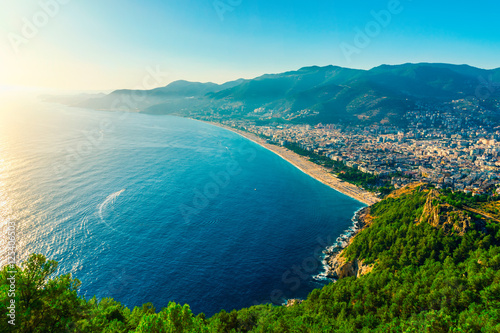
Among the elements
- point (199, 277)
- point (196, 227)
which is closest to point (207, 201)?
point (196, 227)

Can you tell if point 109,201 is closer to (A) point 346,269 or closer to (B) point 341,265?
(B) point 341,265

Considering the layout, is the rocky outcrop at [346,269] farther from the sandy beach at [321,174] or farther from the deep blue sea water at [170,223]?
the sandy beach at [321,174]

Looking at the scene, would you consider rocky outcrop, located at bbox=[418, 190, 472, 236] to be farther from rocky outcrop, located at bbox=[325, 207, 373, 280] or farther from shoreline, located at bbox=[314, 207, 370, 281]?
shoreline, located at bbox=[314, 207, 370, 281]

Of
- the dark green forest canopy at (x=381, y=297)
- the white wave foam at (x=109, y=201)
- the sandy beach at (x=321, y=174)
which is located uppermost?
the dark green forest canopy at (x=381, y=297)

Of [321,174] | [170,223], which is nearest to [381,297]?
[170,223]

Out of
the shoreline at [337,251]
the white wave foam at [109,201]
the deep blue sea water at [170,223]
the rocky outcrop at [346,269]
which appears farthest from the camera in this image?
the white wave foam at [109,201]

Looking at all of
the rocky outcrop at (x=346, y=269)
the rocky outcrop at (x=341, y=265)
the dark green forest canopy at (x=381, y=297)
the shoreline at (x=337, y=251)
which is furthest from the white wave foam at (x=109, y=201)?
the rocky outcrop at (x=346, y=269)
